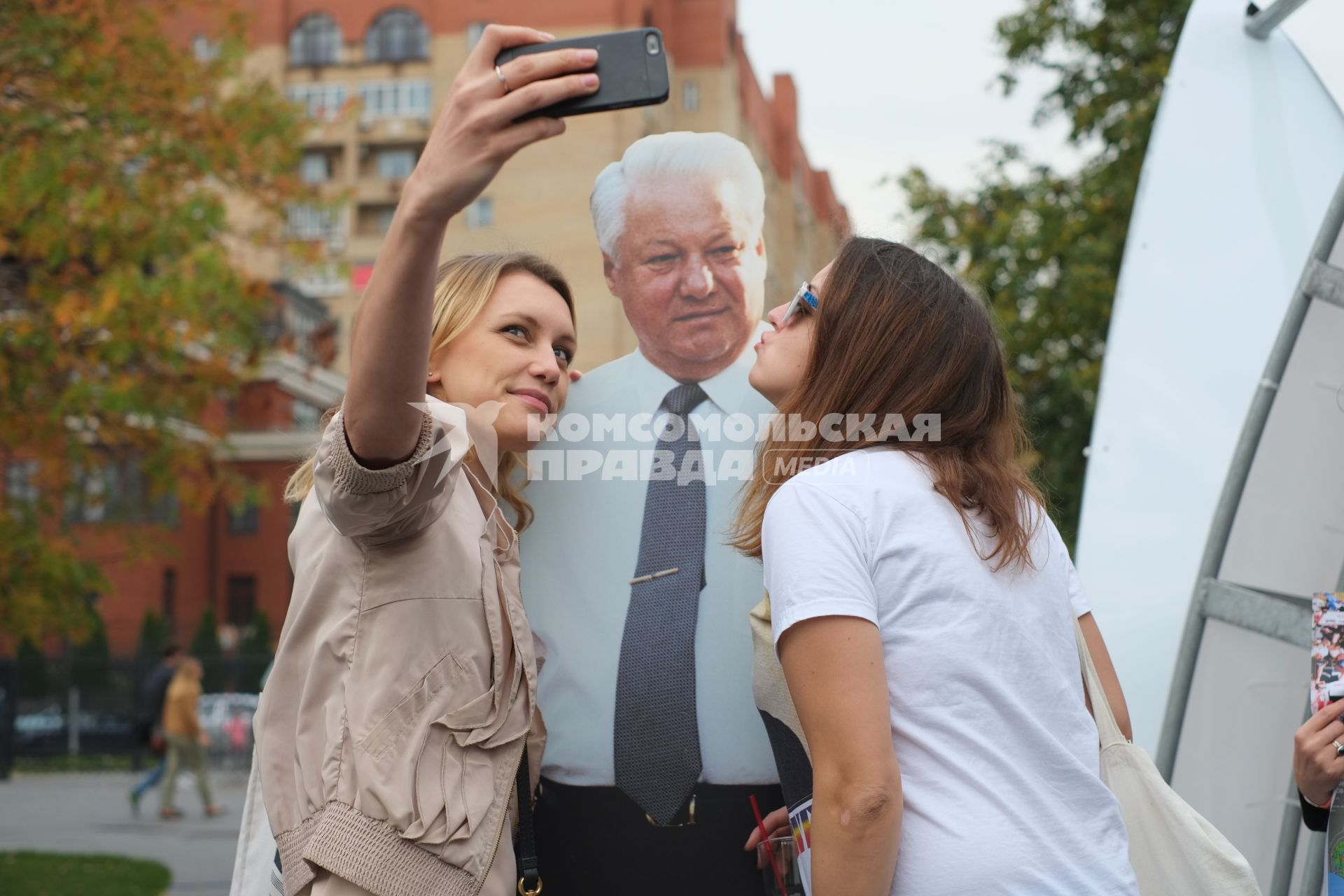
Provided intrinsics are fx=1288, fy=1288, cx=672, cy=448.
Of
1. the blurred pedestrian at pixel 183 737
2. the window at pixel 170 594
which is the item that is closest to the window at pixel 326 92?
the window at pixel 170 594

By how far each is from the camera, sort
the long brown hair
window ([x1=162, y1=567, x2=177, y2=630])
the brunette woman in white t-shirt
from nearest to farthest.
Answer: the brunette woman in white t-shirt → the long brown hair → window ([x1=162, y1=567, x2=177, y2=630])

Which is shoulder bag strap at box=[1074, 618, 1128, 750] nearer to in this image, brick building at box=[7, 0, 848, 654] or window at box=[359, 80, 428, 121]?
brick building at box=[7, 0, 848, 654]

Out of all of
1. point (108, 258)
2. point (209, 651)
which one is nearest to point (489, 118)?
point (108, 258)

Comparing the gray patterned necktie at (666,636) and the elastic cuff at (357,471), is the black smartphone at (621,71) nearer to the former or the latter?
the elastic cuff at (357,471)

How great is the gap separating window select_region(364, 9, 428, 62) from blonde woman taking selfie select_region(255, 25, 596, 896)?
44143 mm

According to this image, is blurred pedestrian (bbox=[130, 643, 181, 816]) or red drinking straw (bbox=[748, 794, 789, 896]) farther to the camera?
blurred pedestrian (bbox=[130, 643, 181, 816])

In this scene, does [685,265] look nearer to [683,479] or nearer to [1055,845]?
[683,479]

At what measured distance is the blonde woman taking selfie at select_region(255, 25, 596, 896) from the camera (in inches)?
65.3

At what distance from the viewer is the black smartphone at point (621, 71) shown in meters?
1.64

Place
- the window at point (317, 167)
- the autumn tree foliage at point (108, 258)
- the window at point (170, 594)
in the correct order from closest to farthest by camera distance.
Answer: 1. the autumn tree foliage at point (108, 258)
2. the window at point (170, 594)
3. the window at point (317, 167)

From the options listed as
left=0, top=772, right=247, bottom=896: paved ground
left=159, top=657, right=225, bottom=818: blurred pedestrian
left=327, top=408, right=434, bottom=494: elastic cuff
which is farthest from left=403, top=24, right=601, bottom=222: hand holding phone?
left=159, top=657, right=225, bottom=818: blurred pedestrian

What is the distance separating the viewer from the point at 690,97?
2.95 m

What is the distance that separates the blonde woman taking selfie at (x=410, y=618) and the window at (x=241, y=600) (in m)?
39.7

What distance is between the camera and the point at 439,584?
1.95 metres
